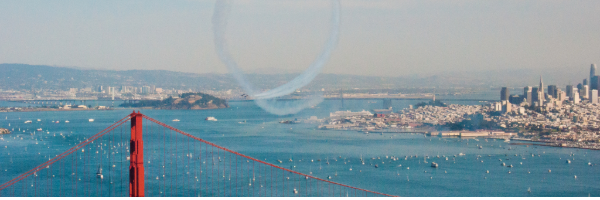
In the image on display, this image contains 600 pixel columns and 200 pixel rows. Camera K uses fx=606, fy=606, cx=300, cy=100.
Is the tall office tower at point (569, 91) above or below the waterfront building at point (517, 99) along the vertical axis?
above

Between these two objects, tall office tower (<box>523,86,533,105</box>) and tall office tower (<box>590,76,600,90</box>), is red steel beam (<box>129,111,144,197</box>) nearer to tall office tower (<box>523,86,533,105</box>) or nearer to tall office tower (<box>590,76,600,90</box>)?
tall office tower (<box>523,86,533,105</box>)

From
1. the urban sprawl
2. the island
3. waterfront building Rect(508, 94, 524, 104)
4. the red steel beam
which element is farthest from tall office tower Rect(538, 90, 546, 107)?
the red steel beam

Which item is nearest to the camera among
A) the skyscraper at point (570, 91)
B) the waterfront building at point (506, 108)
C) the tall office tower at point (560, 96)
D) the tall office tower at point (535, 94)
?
the waterfront building at point (506, 108)

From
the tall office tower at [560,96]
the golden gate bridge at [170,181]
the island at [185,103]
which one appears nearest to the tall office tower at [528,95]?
the tall office tower at [560,96]

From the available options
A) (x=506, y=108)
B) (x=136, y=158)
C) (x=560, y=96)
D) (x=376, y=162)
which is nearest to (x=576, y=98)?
(x=560, y=96)


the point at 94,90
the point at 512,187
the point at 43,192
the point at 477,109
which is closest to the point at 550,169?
the point at 512,187

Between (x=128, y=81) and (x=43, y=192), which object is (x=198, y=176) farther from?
(x=128, y=81)

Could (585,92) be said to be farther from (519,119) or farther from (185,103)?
(185,103)

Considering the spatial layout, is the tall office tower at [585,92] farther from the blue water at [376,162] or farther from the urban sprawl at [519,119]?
the blue water at [376,162]

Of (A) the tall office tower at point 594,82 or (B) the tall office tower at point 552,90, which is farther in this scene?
(A) the tall office tower at point 594,82
